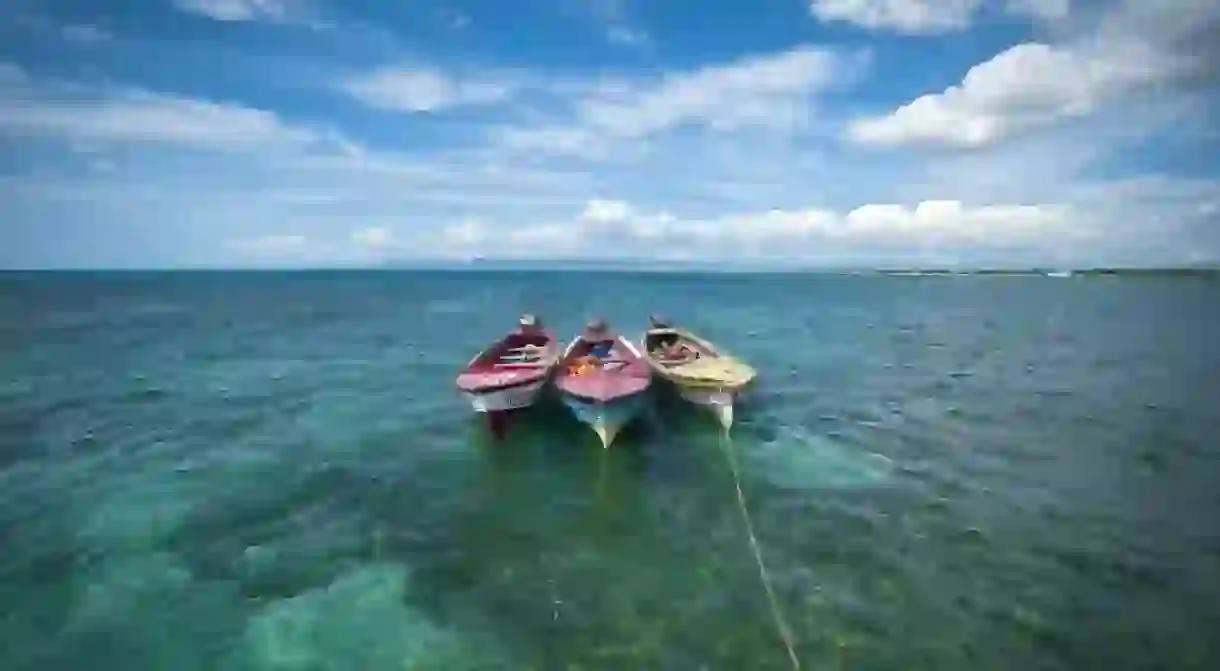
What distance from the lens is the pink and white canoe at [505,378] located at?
21266 millimetres

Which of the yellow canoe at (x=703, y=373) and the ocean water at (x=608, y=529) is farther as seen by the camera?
the yellow canoe at (x=703, y=373)

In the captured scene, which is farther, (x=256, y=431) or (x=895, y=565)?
(x=256, y=431)

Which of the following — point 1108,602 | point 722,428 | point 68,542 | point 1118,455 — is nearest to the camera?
point 1108,602

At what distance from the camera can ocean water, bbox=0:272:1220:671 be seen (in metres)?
11.2

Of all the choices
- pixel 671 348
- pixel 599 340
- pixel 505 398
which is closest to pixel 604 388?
pixel 505 398

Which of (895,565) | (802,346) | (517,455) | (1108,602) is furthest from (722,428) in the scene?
(802,346)

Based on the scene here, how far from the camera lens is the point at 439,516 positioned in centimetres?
1633

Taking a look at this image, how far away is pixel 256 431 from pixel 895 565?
21913mm

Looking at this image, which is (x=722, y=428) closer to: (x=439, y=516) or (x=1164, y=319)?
(x=439, y=516)

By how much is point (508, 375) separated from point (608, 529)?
27.9 ft

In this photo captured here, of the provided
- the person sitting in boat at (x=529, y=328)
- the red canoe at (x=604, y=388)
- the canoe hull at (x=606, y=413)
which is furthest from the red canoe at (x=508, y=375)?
the canoe hull at (x=606, y=413)

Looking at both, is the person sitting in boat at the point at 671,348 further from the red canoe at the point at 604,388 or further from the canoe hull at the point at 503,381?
the canoe hull at the point at 503,381

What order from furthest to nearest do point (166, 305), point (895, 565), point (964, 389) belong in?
point (166, 305) → point (964, 389) → point (895, 565)

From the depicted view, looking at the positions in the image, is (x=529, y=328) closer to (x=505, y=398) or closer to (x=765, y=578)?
(x=505, y=398)
